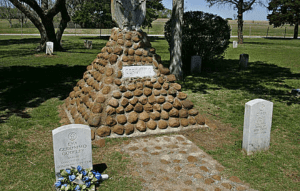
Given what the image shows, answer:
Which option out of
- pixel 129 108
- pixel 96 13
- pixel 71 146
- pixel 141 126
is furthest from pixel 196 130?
pixel 96 13

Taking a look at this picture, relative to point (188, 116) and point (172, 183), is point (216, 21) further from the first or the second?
point (172, 183)

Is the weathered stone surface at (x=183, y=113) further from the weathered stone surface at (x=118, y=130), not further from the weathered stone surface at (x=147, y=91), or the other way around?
the weathered stone surface at (x=118, y=130)

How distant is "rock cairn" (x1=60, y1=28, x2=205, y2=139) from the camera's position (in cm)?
646

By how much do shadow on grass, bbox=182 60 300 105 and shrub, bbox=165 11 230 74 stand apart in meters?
1.31

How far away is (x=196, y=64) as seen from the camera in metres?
14.4

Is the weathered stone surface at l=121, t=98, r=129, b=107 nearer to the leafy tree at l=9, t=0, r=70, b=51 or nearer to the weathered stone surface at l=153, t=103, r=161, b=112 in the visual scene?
the weathered stone surface at l=153, t=103, r=161, b=112

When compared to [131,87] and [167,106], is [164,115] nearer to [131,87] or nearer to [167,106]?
[167,106]

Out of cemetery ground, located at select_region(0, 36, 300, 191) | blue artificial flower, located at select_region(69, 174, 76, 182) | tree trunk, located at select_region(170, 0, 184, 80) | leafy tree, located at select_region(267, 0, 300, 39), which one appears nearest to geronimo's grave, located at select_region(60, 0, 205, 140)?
cemetery ground, located at select_region(0, 36, 300, 191)

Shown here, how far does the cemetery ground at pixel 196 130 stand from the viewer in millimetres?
4840

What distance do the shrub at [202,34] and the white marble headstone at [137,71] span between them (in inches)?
302

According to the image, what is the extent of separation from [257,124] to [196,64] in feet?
29.9

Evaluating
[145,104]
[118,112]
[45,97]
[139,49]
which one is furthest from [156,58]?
[45,97]

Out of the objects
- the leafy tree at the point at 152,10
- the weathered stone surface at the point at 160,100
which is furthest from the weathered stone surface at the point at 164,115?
the leafy tree at the point at 152,10

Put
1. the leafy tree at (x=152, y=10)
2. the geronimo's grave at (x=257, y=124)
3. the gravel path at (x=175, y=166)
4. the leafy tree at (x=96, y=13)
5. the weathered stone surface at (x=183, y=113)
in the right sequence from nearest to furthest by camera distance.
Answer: the gravel path at (x=175, y=166) → the geronimo's grave at (x=257, y=124) → the weathered stone surface at (x=183, y=113) → the leafy tree at (x=152, y=10) → the leafy tree at (x=96, y=13)
